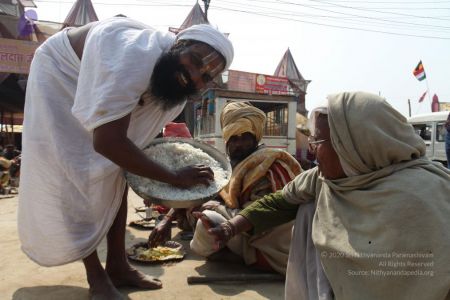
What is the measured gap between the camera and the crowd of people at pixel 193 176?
1479mm

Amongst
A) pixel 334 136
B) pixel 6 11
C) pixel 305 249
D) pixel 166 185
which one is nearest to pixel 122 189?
pixel 166 185

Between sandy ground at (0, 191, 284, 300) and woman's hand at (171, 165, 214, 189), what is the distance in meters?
0.75

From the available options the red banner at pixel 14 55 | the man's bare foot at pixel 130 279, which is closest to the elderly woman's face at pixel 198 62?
the man's bare foot at pixel 130 279

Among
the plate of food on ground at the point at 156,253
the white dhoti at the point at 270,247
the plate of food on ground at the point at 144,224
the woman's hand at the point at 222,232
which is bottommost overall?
the plate of food on ground at the point at 144,224

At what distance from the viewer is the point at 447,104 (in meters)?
26.3

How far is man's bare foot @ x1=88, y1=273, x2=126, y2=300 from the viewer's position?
2187mm

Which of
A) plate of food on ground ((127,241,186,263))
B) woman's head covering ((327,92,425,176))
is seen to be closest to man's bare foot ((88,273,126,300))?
plate of food on ground ((127,241,186,263))

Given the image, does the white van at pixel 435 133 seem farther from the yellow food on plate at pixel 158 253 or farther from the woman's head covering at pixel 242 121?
the yellow food on plate at pixel 158 253

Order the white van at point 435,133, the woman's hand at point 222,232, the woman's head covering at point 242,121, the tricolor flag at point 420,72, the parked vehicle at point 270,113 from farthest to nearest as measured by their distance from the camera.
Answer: the tricolor flag at point 420,72 < the white van at point 435,133 < the parked vehicle at point 270,113 < the woman's head covering at point 242,121 < the woman's hand at point 222,232

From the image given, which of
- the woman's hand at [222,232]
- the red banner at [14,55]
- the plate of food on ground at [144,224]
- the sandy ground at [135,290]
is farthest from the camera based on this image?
the red banner at [14,55]

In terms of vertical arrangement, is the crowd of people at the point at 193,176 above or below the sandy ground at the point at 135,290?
above

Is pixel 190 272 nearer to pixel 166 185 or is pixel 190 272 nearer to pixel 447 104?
pixel 166 185

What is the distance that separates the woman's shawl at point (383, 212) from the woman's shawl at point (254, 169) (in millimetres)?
1235

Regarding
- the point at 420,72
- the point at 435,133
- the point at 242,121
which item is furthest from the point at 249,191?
the point at 420,72
